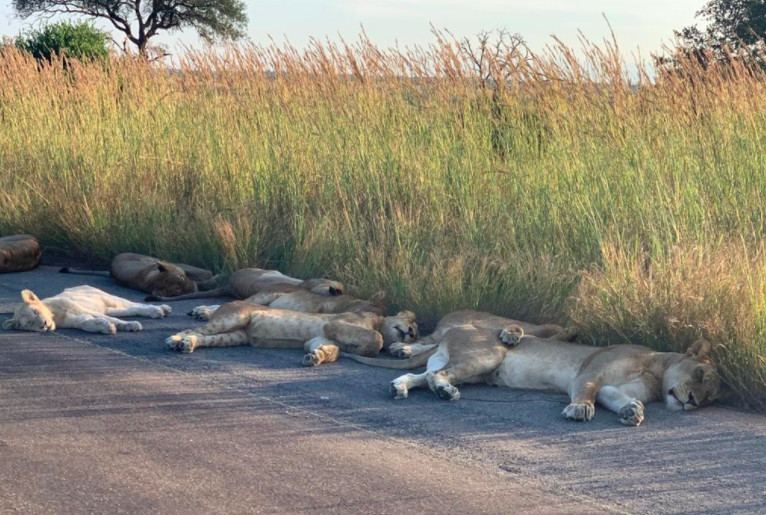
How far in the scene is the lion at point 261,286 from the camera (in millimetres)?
8172

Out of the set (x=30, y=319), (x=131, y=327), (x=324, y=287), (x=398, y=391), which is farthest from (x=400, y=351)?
(x=30, y=319)

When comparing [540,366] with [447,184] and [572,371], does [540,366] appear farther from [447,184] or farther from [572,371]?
[447,184]

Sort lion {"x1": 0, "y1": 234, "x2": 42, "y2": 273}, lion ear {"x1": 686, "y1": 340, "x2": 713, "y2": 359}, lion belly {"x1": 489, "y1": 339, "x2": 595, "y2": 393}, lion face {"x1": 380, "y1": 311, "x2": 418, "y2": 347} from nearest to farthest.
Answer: lion ear {"x1": 686, "y1": 340, "x2": 713, "y2": 359}
lion belly {"x1": 489, "y1": 339, "x2": 595, "y2": 393}
lion face {"x1": 380, "y1": 311, "x2": 418, "y2": 347}
lion {"x1": 0, "y1": 234, "x2": 42, "y2": 273}

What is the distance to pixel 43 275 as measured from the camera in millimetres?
9859

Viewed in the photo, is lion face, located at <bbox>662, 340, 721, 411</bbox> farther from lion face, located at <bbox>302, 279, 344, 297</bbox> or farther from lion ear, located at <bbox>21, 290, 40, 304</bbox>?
lion ear, located at <bbox>21, 290, 40, 304</bbox>

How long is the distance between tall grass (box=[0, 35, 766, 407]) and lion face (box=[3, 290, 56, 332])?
7.07 feet

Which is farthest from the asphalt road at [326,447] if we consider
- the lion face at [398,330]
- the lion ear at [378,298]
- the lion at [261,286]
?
the lion at [261,286]

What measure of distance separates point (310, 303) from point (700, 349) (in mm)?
2827

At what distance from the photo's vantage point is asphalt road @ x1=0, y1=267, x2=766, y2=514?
14.7 ft

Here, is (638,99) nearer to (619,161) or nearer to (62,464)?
(619,161)

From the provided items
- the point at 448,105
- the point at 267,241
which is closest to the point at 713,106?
the point at 448,105

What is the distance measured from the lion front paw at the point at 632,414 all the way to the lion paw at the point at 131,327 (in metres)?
3.56

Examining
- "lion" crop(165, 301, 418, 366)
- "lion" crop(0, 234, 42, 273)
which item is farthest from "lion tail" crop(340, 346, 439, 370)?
"lion" crop(0, 234, 42, 273)

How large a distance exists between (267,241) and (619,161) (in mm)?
3040
